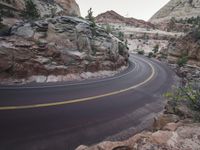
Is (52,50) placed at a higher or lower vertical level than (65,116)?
higher

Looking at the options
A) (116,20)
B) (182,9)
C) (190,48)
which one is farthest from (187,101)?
(182,9)

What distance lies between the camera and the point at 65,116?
6.71 meters

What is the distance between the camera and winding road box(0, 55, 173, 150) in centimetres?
515

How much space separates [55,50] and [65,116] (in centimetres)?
975

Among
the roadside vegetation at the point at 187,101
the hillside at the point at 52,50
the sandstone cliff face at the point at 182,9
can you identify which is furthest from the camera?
the sandstone cliff face at the point at 182,9

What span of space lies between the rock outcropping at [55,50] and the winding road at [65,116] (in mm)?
4104

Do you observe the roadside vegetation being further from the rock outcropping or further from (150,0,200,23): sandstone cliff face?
(150,0,200,23): sandstone cliff face

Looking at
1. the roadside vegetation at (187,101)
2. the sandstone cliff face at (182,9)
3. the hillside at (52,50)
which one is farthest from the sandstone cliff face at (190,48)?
the sandstone cliff face at (182,9)

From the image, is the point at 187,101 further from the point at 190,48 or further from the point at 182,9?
the point at 182,9

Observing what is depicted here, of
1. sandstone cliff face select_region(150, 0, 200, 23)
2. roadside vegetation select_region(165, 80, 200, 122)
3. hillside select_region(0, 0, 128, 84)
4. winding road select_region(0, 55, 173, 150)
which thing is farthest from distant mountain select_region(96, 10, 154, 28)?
roadside vegetation select_region(165, 80, 200, 122)

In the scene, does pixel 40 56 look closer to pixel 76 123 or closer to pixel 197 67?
pixel 76 123

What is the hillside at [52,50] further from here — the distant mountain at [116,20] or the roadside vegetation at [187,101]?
the distant mountain at [116,20]

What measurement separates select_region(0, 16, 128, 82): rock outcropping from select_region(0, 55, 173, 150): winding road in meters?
4.10

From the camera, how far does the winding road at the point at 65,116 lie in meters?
5.15
